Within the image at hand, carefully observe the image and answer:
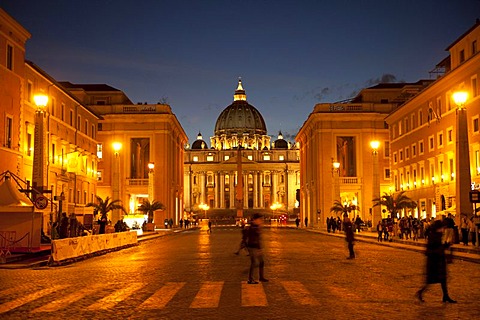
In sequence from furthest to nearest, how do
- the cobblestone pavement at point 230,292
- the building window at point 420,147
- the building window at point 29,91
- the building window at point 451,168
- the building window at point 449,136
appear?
the building window at point 420,147, the building window at point 449,136, the building window at point 451,168, the building window at point 29,91, the cobblestone pavement at point 230,292

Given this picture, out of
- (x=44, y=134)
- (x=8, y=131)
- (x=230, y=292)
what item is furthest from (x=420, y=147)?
(x=230, y=292)

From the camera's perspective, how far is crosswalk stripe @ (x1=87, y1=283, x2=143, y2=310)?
1339 cm

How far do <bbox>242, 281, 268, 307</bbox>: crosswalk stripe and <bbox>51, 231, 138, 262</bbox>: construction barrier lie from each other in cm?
1017

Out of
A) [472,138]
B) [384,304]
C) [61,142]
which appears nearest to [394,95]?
[472,138]

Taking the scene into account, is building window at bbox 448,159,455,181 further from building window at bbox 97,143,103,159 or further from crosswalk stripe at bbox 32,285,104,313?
building window at bbox 97,143,103,159

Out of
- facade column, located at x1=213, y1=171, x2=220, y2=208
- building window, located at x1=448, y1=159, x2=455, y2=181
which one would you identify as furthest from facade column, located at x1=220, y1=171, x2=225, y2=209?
building window, located at x1=448, y1=159, x2=455, y2=181

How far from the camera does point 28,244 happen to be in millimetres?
28031

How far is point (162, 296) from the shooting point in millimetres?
14930

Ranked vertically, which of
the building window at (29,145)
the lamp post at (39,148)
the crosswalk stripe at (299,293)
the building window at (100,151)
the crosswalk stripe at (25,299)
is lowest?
the crosswalk stripe at (25,299)

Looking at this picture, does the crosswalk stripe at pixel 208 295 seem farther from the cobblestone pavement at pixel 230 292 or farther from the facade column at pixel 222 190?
the facade column at pixel 222 190

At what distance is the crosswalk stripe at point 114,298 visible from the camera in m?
13.4

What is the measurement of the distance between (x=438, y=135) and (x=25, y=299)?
47.2 metres

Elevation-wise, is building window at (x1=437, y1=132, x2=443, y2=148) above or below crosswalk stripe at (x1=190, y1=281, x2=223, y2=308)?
above

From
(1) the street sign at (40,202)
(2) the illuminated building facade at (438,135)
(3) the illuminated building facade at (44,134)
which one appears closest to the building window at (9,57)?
(3) the illuminated building facade at (44,134)
